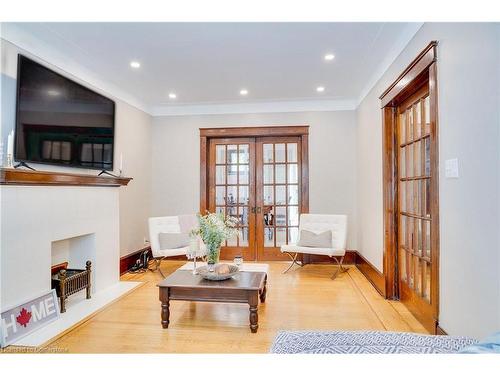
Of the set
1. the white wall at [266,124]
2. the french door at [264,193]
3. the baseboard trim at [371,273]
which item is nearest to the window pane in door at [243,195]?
the french door at [264,193]

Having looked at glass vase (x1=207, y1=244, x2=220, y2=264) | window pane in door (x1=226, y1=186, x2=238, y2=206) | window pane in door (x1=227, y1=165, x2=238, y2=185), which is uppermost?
window pane in door (x1=227, y1=165, x2=238, y2=185)

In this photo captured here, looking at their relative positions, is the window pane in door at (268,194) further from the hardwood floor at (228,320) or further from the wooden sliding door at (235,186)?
the hardwood floor at (228,320)

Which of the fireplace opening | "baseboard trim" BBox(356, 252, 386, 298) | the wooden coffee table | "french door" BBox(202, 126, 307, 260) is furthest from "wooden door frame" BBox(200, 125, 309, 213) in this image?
the wooden coffee table

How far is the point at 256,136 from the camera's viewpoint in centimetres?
509

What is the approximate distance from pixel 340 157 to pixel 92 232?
363 centimetres

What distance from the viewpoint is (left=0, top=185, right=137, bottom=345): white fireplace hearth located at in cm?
231

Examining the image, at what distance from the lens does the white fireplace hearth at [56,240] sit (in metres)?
2.31

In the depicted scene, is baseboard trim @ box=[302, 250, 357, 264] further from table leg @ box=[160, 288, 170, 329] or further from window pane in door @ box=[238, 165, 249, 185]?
table leg @ box=[160, 288, 170, 329]

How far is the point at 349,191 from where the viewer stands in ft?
16.0

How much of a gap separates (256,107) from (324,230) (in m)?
2.22

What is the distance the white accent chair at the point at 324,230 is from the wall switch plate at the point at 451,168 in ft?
7.71

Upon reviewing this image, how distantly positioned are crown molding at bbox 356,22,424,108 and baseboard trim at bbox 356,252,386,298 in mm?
2271

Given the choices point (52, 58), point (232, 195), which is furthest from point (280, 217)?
point (52, 58)
